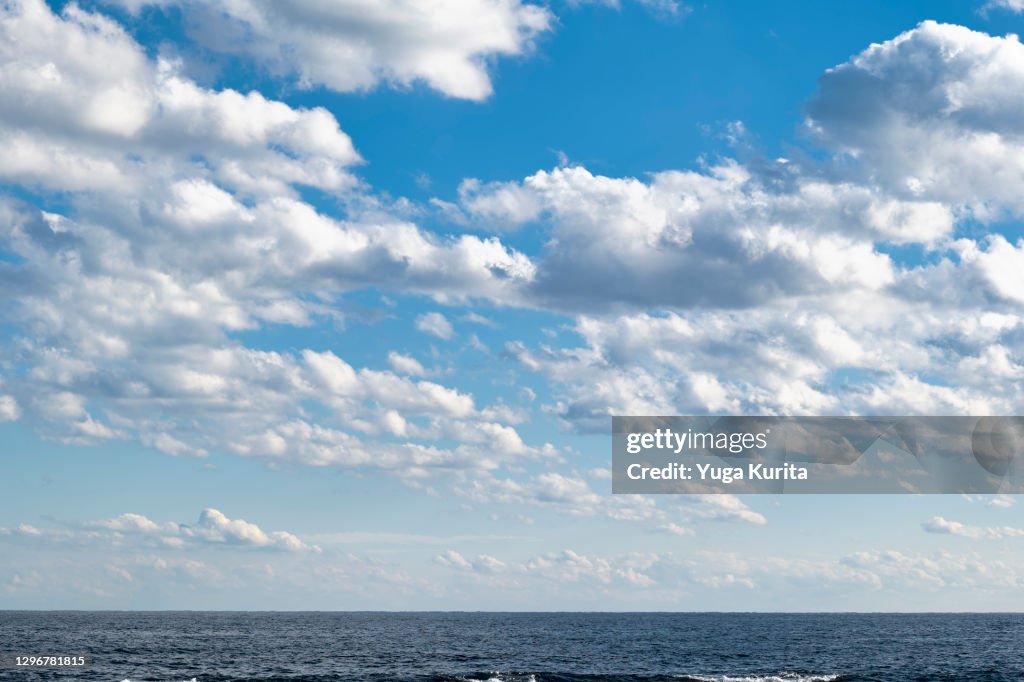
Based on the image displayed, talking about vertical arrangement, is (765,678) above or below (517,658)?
above

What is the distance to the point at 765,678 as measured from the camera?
361ft

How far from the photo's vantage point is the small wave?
108250mm

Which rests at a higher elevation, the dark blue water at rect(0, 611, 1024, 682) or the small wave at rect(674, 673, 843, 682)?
the small wave at rect(674, 673, 843, 682)

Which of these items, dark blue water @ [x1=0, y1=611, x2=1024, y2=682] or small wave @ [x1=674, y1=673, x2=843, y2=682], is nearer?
small wave @ [x1=674, y1=673, x2=843, y2=682]

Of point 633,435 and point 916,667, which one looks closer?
point 633,435

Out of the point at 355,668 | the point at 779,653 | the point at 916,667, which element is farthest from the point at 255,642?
the point at 916,667

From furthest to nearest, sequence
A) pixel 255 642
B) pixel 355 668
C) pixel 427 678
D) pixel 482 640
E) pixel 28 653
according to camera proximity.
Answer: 1. pixel 482 640
2. pixel 255 642
3. pixel 28 653
4. pixel 355 668
5. pixel 427 678

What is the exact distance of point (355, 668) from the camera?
395 feet

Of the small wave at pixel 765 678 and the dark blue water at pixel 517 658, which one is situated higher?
the small wave at pixel 765 678

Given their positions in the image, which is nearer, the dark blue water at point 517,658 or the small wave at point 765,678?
the small wave at point 765,678

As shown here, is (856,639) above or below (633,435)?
below

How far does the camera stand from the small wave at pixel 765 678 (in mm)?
108250

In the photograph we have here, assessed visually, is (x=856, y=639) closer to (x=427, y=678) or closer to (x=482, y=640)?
(x=482, y=640)

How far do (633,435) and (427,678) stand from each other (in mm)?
35757
